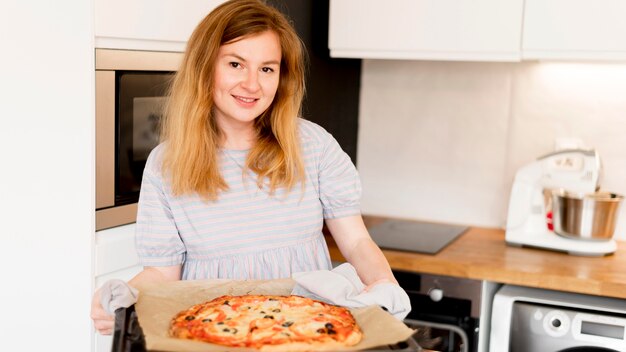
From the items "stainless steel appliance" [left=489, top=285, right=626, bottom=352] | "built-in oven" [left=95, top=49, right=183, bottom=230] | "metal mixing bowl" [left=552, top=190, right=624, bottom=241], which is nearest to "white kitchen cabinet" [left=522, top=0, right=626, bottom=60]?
"metal mixing bowl" [left=552, top=190, right=624, bottom=241]

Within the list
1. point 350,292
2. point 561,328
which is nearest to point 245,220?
point 350,292

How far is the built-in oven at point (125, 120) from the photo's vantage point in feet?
6.42

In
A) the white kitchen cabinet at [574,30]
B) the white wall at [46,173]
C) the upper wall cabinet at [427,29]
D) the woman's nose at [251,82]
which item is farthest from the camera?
the upper wall cabinet at [427,29]

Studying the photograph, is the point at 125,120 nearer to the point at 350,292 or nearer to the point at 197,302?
the point at 197,302

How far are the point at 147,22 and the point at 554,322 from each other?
1.39m

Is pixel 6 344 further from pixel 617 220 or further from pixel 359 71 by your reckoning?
pixel 617 220

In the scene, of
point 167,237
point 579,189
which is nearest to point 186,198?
point 167,237

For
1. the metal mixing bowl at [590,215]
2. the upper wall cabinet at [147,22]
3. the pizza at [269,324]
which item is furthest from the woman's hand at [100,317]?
the metal mixing bowl at [590,215]

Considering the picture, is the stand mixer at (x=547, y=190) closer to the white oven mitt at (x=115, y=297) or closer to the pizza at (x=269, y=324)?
the pizza at (x=269, y=324)

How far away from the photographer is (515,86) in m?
2.99

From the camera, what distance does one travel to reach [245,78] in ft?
5.48

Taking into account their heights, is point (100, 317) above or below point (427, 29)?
below

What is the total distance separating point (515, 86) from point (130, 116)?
1.50 metres

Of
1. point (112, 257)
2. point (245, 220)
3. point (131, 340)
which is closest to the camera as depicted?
point (131, 340)
